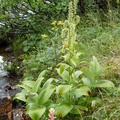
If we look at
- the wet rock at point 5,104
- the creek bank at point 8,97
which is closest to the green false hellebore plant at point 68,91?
the creek bank at point 8,97

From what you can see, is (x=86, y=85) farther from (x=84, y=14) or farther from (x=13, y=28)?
(x=13, y=28)

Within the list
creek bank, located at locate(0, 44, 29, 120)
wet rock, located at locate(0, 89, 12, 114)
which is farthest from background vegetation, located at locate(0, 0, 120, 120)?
wet rock, located at locate(0, 89, 12, 114)

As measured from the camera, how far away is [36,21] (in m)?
6.08

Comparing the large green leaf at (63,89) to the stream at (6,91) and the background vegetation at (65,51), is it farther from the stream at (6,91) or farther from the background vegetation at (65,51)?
the stream at (6,91)

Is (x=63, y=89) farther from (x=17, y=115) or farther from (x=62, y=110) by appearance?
(x=17, y=115)

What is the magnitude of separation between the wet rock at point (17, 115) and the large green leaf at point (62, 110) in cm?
96

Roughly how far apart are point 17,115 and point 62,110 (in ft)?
3.83

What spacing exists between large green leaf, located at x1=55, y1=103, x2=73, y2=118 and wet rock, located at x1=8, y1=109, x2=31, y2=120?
96 cm

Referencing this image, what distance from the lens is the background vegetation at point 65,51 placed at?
120 inches

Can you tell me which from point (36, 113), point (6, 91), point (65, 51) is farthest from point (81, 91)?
point (6, 91)

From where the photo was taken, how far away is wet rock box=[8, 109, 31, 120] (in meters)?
3.82

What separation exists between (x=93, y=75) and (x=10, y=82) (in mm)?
2228

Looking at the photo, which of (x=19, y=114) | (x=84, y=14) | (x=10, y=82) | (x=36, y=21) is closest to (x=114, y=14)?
(x=84, y=14)

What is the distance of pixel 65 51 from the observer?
14.4 ft
